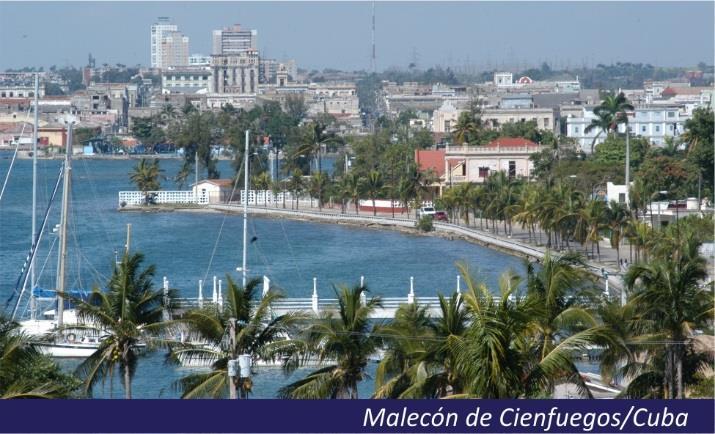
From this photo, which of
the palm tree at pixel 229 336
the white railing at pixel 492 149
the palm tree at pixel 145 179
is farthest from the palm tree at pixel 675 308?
the palm tree at pixel 145 179

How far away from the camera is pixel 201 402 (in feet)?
25.5

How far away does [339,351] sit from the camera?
964 cm

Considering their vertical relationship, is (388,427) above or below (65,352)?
above

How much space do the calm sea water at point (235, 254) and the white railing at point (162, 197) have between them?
542 mm

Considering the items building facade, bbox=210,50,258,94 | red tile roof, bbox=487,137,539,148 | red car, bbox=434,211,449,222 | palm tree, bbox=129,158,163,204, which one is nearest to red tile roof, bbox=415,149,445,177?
red tile roof, bbox=487,137,539,148

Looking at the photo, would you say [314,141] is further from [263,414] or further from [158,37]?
[158,37]

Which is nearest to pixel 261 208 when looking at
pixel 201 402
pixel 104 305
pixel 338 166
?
pixel 338 166

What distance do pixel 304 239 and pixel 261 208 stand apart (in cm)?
594

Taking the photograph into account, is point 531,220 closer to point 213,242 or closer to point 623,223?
point 623,223

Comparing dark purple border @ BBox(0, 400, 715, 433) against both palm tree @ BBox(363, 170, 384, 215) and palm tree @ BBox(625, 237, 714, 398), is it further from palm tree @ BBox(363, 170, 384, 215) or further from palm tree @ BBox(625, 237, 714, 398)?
palm tree @ BBox(363, 170, 384, 215)

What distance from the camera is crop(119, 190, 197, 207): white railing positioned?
121 ft

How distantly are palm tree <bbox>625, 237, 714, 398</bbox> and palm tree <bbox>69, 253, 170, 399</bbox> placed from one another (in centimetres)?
293

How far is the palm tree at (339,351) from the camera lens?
372 inches

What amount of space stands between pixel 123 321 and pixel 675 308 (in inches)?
129
